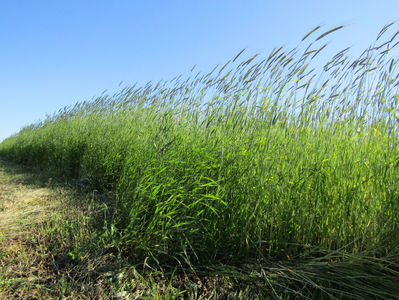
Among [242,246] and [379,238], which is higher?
[379,238]

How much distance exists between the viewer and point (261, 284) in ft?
4.89

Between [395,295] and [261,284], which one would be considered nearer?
[395,295]

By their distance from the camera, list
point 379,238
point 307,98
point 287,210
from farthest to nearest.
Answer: point 307,98, point 287,210, point 379,238

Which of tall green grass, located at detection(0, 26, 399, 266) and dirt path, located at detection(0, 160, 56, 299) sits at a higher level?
tall green grass, located at detection(0, 26, 399, 266)

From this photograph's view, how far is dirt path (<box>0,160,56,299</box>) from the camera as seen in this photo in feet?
5.22

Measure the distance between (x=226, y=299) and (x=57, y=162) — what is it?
4035mm

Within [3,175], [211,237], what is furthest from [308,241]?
[3,175]

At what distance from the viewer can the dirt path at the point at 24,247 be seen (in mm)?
1592

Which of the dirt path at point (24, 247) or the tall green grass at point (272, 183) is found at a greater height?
the tall green grass at point (272, 183)

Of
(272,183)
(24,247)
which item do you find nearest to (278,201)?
(272,183)

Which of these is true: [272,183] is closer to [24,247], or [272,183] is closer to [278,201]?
[278,201]

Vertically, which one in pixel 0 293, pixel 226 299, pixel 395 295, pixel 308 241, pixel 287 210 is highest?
pixel 287 210

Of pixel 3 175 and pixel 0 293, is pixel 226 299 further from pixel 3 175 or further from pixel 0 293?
pixel 3 175

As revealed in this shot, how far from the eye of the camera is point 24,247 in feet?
6.58
